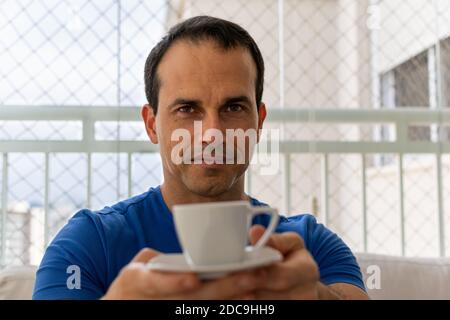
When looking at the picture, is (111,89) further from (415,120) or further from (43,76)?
(415,120)

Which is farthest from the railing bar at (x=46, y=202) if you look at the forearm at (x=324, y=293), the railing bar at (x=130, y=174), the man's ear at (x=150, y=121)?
the forearm at (x=324, y=293)

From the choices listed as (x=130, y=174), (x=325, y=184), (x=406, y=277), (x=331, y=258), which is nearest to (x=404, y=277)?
(x=406, y=277)

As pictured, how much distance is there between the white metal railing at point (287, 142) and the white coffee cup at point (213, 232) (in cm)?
142

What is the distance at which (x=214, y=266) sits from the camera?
0.35 metres

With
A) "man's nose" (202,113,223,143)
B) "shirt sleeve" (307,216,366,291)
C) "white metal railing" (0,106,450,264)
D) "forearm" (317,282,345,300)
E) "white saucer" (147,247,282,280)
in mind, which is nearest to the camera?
"white saucer" (147,247,282,280)

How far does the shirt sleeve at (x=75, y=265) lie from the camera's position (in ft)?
1.92

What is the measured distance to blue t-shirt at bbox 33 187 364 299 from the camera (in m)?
0.60

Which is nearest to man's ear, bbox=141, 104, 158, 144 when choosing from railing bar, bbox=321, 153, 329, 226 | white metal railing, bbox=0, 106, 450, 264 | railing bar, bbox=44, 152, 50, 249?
white metal railing, bbox=0, 106, 450, 264

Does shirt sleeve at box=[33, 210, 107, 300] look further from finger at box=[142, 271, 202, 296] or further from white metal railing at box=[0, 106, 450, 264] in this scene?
white metal railing at box=[0, 106, 450, 264]

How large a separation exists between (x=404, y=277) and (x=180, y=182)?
0.60 m

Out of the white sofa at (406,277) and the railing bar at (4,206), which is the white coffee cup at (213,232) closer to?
the white sofa at (406,277)

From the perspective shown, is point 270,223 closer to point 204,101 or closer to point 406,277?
point 204,101

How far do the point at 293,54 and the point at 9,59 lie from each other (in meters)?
2.13
